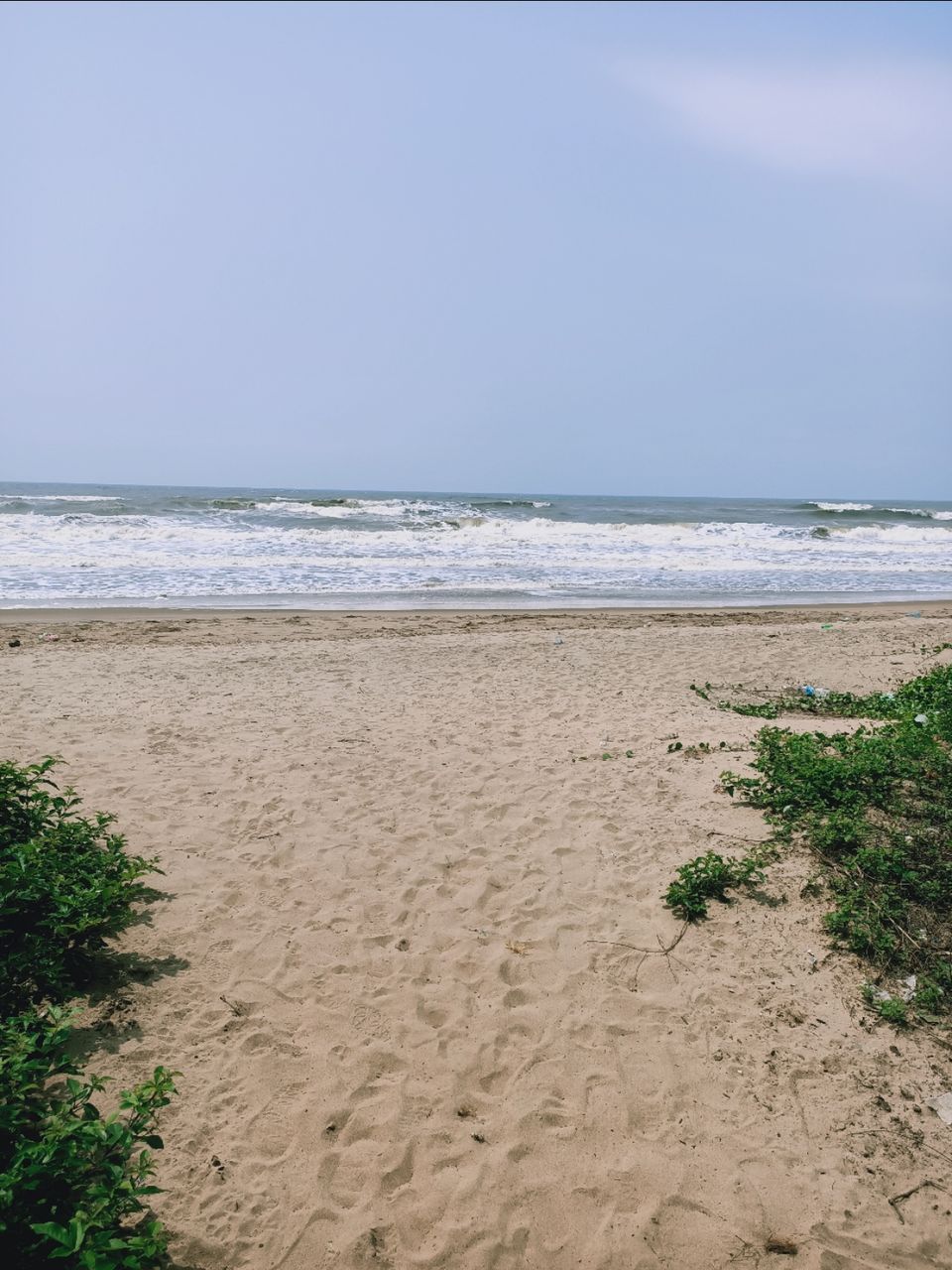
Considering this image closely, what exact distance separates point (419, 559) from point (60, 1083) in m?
19.0

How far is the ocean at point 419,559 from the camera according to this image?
15.3m

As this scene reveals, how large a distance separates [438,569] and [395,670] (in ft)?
35.2

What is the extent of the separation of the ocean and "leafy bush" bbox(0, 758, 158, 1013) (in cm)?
1013

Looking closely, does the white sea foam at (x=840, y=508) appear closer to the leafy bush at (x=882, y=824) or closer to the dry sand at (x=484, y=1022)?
the leafy bush at (x=882, y=824)

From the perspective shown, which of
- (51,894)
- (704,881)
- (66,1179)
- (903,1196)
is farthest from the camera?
(704,881)

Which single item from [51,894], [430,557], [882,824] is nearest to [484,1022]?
[51,894]

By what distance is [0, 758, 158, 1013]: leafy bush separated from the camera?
10.1 ft

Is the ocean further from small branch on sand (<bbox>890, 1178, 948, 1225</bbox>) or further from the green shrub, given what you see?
small branch on sand (<bbox>890, 1178, 948, 1225</bbox>)

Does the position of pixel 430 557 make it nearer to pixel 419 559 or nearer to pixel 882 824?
pixel 419 559

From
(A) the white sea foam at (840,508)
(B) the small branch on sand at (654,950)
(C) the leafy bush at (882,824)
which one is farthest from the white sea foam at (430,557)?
(A) the white sea foam at (840,508)

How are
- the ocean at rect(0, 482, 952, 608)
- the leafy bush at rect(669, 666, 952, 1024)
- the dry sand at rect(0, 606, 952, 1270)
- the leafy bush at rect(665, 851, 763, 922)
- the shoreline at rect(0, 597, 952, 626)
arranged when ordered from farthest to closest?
the ocean at rect(0, 482, 952, 608), the shoreline at rect(0, 597, 952, 626), the leafy bush at rect(665, 851, 763, 922), the leafy bush at rect(669, 666, 952, 1024), the dry sand at rect(0, 606, 952, 1270)

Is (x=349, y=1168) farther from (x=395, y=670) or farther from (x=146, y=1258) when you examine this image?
(x=395, y=670)

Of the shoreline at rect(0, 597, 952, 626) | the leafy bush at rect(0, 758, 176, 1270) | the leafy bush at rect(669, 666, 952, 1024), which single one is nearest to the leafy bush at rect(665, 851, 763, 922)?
the leafy bush at rect(669, 666, 952, 1024)

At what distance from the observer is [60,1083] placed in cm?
279
